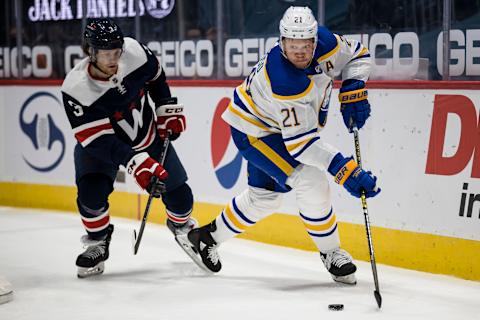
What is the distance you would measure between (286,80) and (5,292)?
141 centimetres

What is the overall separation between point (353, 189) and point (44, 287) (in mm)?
1439

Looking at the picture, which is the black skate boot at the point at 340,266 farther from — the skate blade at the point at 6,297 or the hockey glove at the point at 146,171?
the skate blade at the point at 6,297

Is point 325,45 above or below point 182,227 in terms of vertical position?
above

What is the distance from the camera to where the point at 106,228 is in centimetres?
435

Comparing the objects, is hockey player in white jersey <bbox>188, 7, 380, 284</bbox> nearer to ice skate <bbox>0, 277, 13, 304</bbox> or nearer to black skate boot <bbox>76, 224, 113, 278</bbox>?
black skate boot <bbox>76, 224, 113, 278</bbox>

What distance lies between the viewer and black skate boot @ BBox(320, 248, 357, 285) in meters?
3.97

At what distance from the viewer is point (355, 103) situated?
396cm

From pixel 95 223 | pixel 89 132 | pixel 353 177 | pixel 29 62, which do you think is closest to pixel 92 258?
pixel 95 223

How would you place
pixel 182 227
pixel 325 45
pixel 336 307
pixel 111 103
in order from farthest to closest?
pixel 182 227
pixel 111 103
pixel 325 45
pixel 336 307

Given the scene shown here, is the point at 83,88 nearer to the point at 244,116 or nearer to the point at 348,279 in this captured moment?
the point at 244,116

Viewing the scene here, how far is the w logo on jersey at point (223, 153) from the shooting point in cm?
533

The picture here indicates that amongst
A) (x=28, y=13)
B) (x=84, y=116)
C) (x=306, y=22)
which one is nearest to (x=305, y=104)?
(x=306, y=22)

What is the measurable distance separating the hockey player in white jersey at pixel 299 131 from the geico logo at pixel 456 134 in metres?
0.49

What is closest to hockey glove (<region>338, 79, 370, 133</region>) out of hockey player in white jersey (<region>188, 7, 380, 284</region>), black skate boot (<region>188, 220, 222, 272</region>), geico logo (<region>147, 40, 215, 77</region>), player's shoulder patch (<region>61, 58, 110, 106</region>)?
hockey player in white jersey (<region>188, 7, 380, 284</region>)
